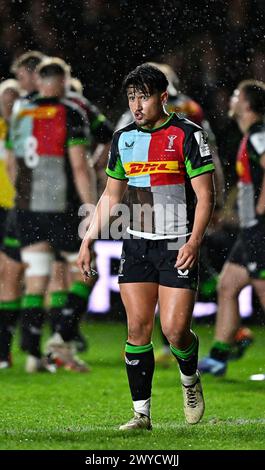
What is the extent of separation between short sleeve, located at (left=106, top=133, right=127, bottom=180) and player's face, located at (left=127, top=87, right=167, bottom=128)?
177mm

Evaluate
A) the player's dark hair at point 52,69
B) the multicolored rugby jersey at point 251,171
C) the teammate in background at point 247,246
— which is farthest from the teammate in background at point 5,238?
the multicolored rugby jersey at point 251,171

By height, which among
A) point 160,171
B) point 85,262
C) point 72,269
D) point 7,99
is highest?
point 7,99

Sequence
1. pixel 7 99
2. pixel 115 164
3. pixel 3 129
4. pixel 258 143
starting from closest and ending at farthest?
pixel 115 164, pixel 258 143, pixel 3 129, pixel 7 99

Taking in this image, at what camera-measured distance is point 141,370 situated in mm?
6516

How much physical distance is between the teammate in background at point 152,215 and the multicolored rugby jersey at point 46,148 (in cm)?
274

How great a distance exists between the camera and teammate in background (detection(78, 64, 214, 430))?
6.43 metres

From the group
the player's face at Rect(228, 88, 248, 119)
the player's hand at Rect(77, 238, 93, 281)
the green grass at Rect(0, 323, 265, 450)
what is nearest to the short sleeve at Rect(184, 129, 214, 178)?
the player's hand at Rect(77, 238, 93, 281)

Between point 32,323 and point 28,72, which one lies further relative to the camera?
point 28,72

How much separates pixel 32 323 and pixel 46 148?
117cm

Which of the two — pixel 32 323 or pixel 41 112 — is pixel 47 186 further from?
pixel 32 323

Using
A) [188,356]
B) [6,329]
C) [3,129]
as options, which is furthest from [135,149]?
[3,129]

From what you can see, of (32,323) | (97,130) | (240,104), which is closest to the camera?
(240,104)

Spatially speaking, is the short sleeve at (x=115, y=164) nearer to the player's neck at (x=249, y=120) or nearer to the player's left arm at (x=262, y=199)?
the player's left arm at (x=262, y=199)

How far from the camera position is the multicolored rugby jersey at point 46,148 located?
30.6 feet
